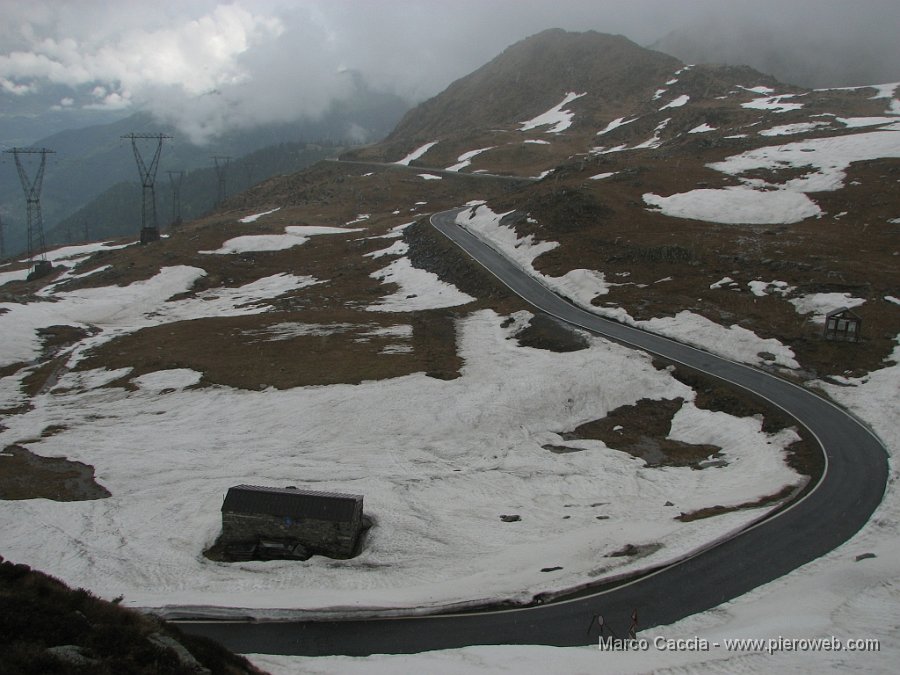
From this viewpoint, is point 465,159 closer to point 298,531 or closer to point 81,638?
point 298,531

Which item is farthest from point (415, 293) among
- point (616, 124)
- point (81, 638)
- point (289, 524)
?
point (616, 124)

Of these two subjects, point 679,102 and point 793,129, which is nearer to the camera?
point 793,129

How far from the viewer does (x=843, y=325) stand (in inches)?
2074

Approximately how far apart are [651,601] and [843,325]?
38.8m

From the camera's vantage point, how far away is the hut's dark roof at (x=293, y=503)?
33344 millimetres

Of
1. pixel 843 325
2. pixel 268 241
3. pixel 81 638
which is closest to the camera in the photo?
pixel 81 638

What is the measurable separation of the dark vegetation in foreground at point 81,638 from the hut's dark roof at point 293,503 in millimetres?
13475

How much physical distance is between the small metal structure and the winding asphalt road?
17.6m

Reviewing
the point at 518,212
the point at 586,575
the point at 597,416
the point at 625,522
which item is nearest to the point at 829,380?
the point at 597,416

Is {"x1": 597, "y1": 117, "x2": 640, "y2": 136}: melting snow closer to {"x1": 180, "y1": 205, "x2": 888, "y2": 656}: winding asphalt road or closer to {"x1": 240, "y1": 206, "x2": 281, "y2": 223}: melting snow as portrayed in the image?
{"x1": 240, "y1": 206, "x2": 281, "y2": 223}: melting snow

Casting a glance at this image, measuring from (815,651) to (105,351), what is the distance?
7163 centimetres

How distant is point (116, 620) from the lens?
18.0 metres

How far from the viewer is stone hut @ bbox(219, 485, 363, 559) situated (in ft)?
109

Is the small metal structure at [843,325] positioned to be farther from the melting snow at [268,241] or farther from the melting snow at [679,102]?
the melting snow at [679,102]
